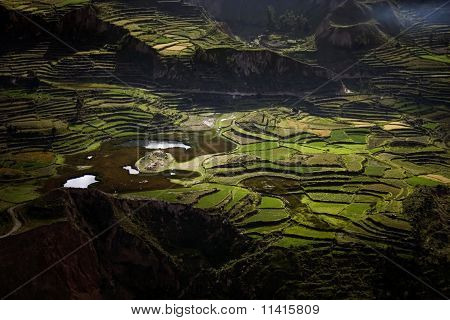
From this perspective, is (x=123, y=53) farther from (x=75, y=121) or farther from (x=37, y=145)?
(x=37, y=145)

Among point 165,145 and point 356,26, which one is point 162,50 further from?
point 356,26

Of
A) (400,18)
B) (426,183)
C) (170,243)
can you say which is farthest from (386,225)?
(400,18)

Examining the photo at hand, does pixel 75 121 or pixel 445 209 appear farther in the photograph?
pixel 75 121

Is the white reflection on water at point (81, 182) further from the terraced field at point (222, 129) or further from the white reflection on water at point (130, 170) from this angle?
the white reflection on water at point (130, 170)

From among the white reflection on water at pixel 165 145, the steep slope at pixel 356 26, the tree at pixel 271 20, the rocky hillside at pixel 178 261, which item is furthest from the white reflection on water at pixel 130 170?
the tree at pixel 271 20

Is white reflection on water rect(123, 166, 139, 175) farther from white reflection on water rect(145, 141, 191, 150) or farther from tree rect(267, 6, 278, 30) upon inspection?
tree rect(267, 6, 278, 30)

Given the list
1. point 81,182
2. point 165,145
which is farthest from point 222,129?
point 81,182
